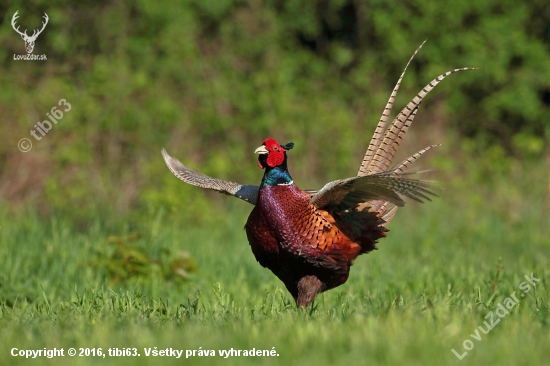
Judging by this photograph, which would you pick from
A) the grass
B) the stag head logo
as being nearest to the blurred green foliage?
the stag head logo

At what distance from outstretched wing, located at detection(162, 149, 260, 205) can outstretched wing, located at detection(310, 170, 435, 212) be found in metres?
0.83

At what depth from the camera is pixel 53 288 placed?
629 centimetres

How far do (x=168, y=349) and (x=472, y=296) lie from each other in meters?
2.53

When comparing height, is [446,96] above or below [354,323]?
above

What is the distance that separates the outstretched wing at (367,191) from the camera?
15.3ft

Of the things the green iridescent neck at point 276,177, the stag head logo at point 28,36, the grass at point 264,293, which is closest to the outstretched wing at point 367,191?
the green iridescent neck at point 276,177

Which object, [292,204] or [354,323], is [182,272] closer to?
[292,204]

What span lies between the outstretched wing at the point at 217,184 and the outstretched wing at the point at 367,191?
83cm

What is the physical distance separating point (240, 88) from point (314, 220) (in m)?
7.88

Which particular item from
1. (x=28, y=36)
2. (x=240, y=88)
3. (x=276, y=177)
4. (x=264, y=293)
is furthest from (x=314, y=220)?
(x=28, y=36)

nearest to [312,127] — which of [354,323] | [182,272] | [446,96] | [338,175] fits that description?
[338,175]

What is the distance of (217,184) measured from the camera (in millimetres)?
6105

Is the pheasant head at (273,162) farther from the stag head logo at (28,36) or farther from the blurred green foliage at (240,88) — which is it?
the stag head logo at (28,36)

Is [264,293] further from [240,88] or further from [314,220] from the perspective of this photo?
[240,88]
